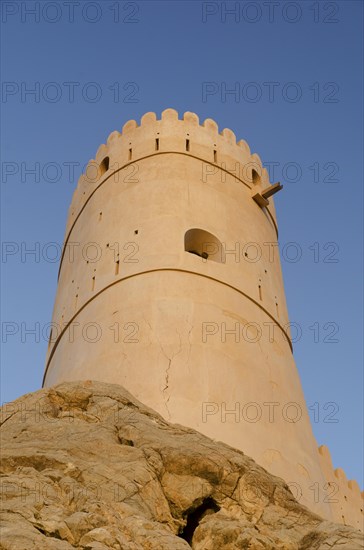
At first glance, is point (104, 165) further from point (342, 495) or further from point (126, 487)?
point (126, 487)

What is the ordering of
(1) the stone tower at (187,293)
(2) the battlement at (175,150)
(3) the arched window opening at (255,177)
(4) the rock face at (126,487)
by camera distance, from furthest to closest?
(3) the arched window opening at (255,177) < (2) the battlement at (175,150) < (1) the stone tower at (187,293) < (4) the rock face at (126,487)

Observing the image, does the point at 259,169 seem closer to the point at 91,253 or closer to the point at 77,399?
the point at 91,253

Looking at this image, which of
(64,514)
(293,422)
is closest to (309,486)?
(293,422)

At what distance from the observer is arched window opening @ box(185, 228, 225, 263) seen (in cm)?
1648

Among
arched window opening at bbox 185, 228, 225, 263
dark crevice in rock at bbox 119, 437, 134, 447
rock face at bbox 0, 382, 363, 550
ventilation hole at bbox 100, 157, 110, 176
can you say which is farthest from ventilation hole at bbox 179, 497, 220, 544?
ventilation hole at bbox 100, 157, 110, 176

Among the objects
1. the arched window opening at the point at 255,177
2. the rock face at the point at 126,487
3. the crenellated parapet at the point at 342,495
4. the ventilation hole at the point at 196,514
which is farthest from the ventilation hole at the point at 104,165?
the ventilation hole at the point at 196,514

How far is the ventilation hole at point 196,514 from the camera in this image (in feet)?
28.5

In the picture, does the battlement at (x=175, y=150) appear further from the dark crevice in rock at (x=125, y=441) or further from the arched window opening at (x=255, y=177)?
the dark crevice in rock at (x=125, y=441)

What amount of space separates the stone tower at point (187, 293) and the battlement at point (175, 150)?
3 cm

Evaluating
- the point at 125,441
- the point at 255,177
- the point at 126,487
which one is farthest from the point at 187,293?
the point at 126,487

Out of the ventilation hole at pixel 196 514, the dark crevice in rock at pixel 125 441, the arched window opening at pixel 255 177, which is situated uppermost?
the arched window opening at pixel 255 177

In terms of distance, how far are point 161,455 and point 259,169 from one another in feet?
38.2

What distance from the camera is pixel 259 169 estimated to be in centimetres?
1975

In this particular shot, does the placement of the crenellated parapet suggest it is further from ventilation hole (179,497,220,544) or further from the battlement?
ventilation hole (179,497,220,544)
